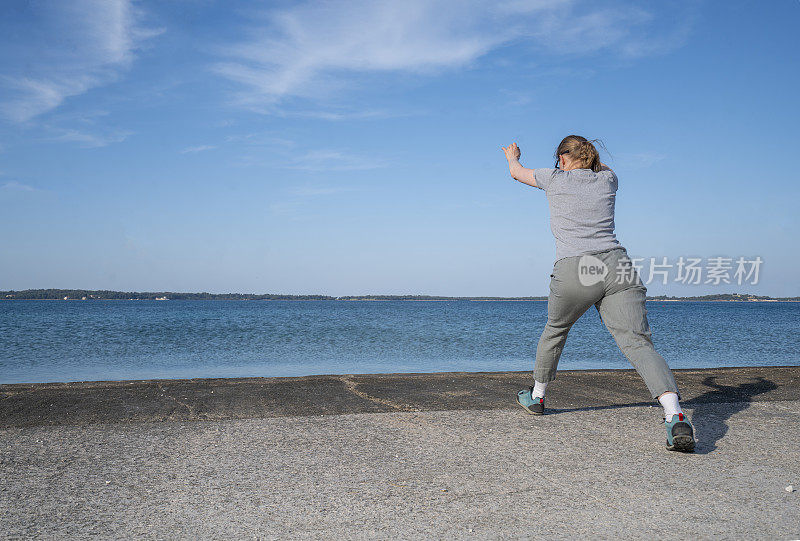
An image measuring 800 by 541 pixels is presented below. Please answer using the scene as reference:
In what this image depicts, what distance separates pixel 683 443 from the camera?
3408mm

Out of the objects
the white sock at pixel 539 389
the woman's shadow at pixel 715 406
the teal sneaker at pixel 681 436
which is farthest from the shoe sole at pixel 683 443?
the white sock at pixel 539 389

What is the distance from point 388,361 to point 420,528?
1376cm

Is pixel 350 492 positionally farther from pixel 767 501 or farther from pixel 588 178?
pixel 588 178

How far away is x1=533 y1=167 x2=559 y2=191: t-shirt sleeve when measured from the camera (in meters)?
4.06

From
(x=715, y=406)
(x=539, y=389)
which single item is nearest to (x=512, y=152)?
(x=539, y=389)

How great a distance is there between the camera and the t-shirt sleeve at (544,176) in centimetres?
406

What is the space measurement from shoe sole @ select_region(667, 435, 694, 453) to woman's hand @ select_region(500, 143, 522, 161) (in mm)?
2053

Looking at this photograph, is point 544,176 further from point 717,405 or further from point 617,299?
point 717,405

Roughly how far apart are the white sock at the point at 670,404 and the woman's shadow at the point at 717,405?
9.4 inches

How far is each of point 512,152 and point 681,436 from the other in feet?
6.93

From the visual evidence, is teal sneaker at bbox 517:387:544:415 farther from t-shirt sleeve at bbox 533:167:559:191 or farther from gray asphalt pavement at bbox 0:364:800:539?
t-shirt sleeve at bbox 533:167:559:191

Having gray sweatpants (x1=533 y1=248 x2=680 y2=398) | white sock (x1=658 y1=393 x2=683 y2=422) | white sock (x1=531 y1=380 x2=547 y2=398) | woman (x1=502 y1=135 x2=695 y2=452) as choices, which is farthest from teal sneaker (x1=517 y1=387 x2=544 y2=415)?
white sock (x1=658 y1=393 x2=683 y2=422)

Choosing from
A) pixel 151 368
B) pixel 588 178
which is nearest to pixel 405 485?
pixel 588 178

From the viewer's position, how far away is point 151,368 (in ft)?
47.7
